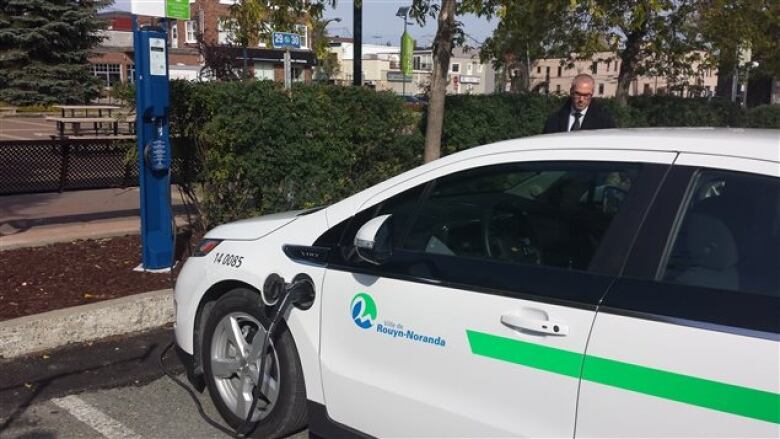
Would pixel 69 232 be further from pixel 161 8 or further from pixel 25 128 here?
pixel 25 128

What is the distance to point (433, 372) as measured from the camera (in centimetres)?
299

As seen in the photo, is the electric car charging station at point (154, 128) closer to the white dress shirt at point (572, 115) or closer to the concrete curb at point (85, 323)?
the concrete curb at point (85, 323)

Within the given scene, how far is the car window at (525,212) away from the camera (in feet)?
9.27

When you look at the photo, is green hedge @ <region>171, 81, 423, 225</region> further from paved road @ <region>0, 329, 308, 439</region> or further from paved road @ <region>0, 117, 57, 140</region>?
paved road @ <region>0, 117, 57, 140</region>

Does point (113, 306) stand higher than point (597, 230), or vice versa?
point (597, 230)

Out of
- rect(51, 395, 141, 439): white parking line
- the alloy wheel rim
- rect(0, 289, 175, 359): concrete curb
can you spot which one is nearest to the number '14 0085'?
the alloy wheel rim

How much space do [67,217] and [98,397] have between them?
4828 millimetres

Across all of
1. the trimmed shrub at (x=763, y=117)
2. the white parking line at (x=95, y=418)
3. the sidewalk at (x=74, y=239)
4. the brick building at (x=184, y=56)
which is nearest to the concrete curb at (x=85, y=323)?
the sidewalk at (x=74, y=239)

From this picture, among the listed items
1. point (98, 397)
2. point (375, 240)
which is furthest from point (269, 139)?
point (375, 240)

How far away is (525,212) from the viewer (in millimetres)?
3176

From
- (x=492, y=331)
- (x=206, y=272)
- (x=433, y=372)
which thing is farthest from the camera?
(x=206, y=272)

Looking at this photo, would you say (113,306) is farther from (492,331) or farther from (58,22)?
(58,22)

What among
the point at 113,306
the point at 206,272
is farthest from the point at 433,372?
the point at 113,306

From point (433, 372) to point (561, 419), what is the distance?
22.4 inches
